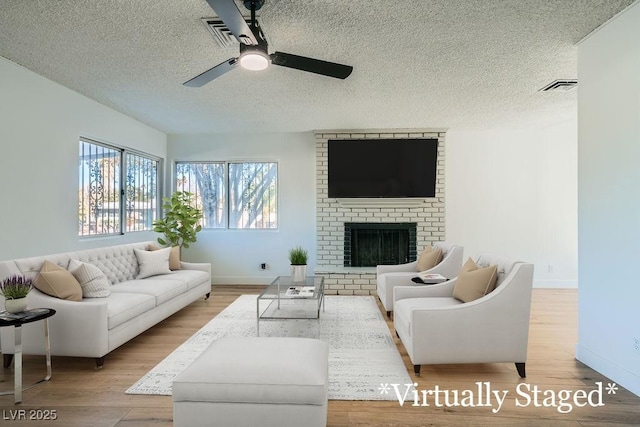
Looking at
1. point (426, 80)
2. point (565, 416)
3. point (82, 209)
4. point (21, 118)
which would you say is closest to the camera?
point (565, 416)

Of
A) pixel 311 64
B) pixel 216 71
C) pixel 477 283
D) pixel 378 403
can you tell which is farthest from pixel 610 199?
pixel 216 71

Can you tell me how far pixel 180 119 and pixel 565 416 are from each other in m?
5.45

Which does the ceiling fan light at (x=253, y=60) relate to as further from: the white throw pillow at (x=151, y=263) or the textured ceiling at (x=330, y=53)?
the white throw pillow at (x=151, y=263)

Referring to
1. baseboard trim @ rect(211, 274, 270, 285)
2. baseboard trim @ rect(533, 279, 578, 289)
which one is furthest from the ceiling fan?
baseboard trim @ rect(533, 279, 578, 289)

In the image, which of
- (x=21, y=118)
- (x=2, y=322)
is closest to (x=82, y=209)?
(x=21, y=118)

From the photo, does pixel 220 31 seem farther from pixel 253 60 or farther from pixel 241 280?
pixel 241 280

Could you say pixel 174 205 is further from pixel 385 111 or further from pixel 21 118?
pixel 385 111

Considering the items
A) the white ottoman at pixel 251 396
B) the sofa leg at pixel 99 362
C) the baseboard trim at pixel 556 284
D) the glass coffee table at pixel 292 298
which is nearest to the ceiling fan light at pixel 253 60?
the white ottoman at pixel 251 396

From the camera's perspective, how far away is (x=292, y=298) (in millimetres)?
3619

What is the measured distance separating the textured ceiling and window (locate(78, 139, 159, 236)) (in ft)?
2.41

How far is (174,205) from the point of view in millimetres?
5664

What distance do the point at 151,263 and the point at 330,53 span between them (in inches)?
123

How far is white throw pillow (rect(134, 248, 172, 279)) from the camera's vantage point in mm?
4301

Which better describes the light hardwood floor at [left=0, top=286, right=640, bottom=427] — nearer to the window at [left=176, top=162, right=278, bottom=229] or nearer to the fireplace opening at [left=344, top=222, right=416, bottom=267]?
the fireplace opening at [left=344, top=222, right=416, bottom=267]
